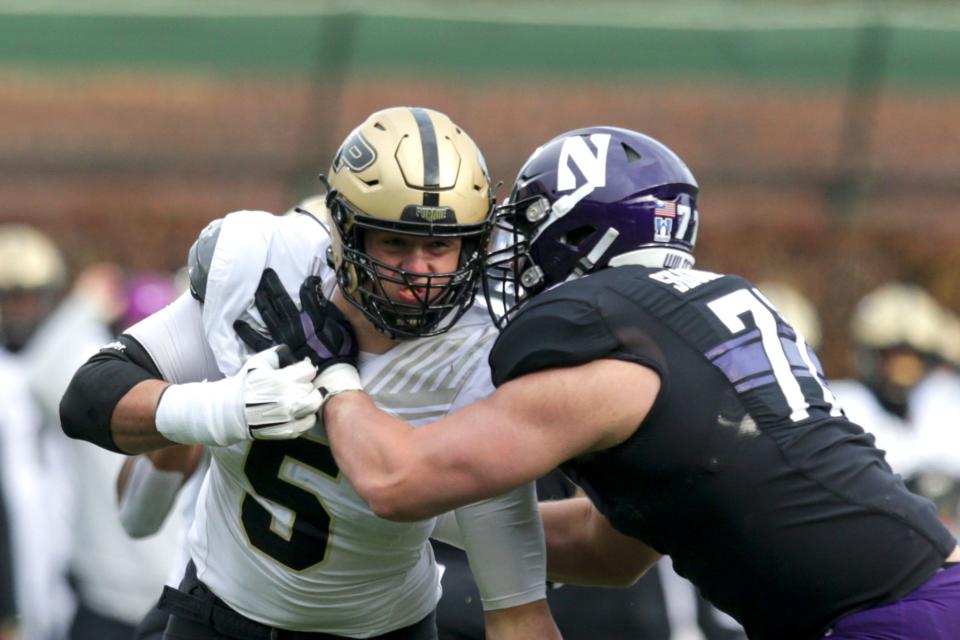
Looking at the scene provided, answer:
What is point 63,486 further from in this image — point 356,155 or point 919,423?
point 919,423

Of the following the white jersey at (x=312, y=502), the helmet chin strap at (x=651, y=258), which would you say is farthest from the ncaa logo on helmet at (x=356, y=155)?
the helmet chin strap at (x=651, y=258)

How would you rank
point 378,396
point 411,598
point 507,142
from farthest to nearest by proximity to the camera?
point 507,142 → point 411,598 → point 378,396

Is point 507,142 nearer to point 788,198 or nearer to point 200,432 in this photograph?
point 788,198

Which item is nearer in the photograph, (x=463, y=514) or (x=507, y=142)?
(x=463, y=514)

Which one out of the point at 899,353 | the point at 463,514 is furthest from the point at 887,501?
the point at 899,353

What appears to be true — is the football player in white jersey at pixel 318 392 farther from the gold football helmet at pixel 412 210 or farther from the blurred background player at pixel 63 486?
the blurred background player at pixel 63 486

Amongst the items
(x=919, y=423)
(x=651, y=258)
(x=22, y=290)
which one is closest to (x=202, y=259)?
(x=651, y=258)

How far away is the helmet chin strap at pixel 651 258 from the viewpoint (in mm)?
3516

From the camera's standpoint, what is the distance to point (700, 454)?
124 inches

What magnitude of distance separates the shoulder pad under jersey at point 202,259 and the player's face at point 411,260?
1.13 feet

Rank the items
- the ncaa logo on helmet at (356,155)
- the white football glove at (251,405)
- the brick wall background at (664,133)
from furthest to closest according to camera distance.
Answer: the brick wall background at (664,133) → the ncaa logo on helmet at (356,155) → the white football glove at (251,405)

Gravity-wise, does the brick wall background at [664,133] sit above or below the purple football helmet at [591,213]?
below

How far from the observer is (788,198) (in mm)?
9039

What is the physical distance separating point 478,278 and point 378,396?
0.32 meters
